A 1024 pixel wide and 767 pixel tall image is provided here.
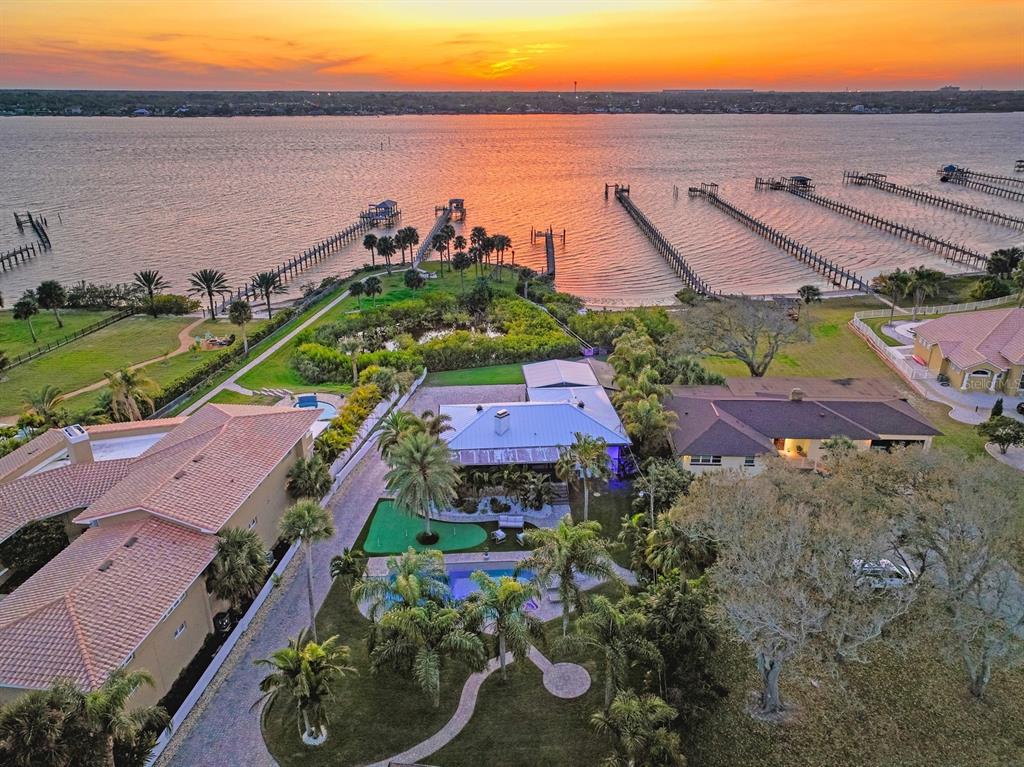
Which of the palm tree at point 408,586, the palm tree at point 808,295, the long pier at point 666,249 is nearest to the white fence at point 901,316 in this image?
the palm tree at point 808,295

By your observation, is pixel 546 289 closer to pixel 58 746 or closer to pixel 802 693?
pixel 802 693

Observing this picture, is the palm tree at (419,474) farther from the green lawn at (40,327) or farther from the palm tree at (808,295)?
the palm tree at (808,295)

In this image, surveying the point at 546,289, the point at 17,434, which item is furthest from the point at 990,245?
the point at 17,434

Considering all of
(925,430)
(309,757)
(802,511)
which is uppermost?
(802,511)

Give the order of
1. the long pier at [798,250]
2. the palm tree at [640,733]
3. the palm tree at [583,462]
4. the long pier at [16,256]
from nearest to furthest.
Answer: the palm tree at [640,733], the palm tree at [583,462], the long pier at [798,250], the long pier at [16,256]

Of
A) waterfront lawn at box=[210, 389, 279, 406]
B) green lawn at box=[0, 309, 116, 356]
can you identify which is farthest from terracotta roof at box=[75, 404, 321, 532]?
green lawn at box=[0, 309, 116, 356]

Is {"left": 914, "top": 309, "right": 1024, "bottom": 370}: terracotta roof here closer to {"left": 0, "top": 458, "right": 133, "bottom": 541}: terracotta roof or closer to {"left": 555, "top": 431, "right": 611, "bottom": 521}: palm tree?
{"left": 555, "top": 431, "right": 611, "bottom": 521}: palm tree
